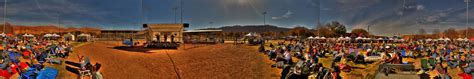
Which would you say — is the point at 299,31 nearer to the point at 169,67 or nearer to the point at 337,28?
the point at 337,28

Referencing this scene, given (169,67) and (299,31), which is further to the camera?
(299,31)

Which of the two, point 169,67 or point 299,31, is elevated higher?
point 299,31

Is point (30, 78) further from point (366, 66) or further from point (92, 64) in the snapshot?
point (366, 66)

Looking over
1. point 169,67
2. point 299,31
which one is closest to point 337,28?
point 299,31

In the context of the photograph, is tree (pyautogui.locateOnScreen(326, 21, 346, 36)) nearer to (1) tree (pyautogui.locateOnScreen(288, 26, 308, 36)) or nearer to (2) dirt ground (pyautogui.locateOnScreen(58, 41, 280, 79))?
(1) tree (pyautogui.locateOnScreen(288, 26, 308, 36))

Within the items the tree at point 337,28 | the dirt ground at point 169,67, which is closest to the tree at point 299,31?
the tree at point 337,28

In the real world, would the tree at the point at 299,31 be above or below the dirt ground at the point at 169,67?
above

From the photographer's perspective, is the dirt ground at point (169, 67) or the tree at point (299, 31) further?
the tree at point (299, 31)

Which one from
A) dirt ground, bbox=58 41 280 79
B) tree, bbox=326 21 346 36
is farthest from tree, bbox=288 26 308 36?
dirt ground, bbox=58 41 280 79

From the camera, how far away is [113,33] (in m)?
18.4

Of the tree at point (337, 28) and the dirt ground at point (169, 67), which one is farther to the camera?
the tree at point (337, 28)

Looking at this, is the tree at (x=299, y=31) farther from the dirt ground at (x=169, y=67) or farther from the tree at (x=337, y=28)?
the dirt ground at (x=169, y=67)

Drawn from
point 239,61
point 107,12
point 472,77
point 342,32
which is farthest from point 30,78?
point 342,32

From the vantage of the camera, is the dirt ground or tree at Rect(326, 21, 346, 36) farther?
tree at Rect(326, 21, 346, 36)
